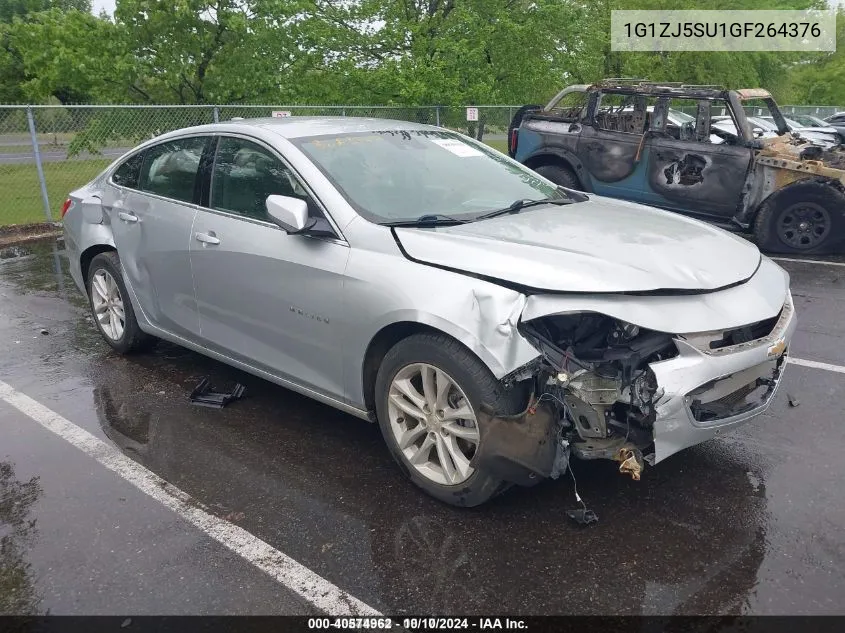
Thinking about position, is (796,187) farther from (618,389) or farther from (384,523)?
(384,523)

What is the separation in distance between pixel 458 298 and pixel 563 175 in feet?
24.0

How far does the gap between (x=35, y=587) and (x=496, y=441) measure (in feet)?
6.29

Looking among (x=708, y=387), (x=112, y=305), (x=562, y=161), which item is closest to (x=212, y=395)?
(x=112, y=305)

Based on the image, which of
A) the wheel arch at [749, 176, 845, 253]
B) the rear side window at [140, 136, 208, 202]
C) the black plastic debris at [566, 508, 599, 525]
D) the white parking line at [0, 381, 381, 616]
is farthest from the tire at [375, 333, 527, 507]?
the wheel arch at [749, 176, 845, 253]

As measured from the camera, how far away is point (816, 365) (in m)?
4.93

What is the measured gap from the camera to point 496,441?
2969 mm

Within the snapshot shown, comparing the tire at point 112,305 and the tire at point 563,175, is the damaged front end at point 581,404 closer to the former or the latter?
the tire at point 112,305

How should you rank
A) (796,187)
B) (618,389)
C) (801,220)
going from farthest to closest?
(801,220) < (796,187) < (618,389)

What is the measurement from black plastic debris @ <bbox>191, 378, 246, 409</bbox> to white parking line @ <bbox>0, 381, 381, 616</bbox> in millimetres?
657

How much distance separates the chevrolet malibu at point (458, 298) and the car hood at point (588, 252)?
0.01m

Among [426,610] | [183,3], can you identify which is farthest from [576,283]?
[183,3]

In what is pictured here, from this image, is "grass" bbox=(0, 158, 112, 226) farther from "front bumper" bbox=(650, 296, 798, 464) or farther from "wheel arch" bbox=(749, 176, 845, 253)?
"front bumper" bbox=(650, 296, 798, 464)

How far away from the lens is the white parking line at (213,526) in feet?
8.89

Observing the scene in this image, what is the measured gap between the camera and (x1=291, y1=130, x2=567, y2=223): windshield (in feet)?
12.2
